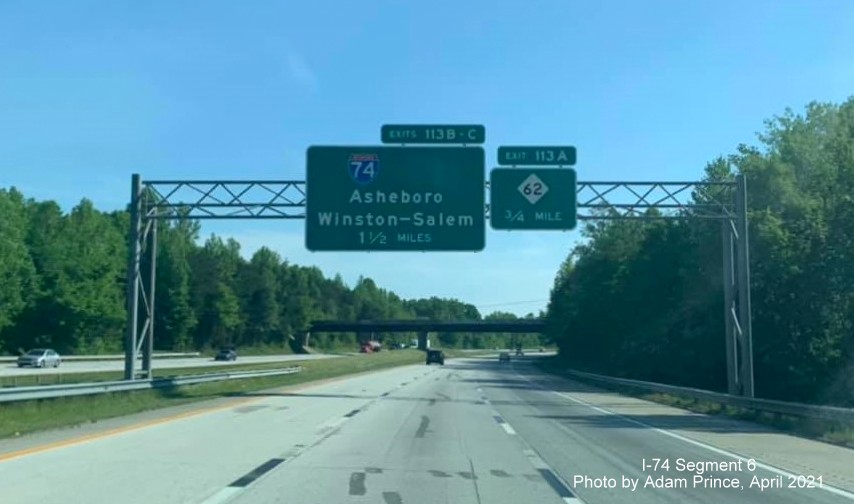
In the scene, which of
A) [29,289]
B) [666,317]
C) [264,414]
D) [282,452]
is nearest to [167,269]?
[29,289]

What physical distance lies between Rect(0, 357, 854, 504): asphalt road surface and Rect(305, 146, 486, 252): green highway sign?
23.9 feet

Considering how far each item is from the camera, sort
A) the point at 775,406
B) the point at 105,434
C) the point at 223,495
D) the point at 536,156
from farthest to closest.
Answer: the point at 536,156, the point at 775,406, the point at 105,434, the point at 223,495

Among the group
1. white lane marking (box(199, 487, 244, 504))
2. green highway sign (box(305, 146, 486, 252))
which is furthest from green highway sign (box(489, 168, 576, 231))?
white lane marking (box(199, 487, 244, 504))

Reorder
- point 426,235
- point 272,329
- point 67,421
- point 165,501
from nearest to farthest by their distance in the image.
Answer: point 165,501
point 67,421
point 426,235
point 272,329

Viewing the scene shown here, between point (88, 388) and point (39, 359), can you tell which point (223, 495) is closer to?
point (88, 388)

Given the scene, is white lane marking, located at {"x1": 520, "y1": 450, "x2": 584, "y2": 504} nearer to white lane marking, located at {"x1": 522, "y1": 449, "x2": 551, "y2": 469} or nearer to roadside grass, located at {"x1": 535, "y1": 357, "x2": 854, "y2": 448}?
white lane marking, located at {"x1": 522, "y1": 449, "x2": 551, "y2": 469}

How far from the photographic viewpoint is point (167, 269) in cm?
11962

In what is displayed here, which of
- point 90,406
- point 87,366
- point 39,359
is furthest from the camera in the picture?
point 87,366

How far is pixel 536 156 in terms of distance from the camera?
33.4 metres

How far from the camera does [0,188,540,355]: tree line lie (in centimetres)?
9219

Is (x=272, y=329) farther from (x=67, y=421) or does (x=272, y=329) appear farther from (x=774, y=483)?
(x=774, y=483)

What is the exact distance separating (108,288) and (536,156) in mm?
76670

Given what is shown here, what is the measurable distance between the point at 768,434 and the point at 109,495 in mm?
16626

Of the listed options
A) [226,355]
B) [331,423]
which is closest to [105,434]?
[331,423]
